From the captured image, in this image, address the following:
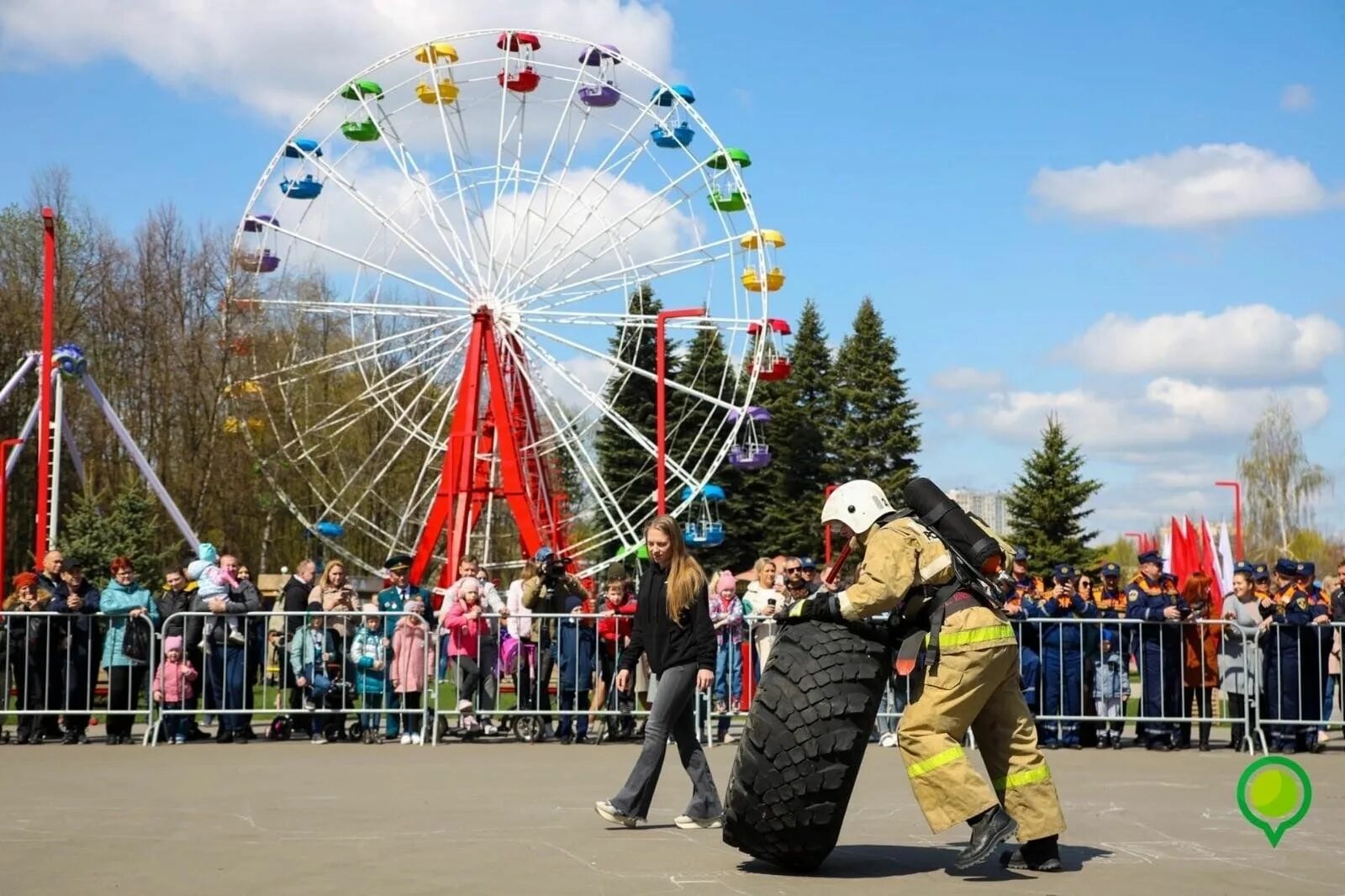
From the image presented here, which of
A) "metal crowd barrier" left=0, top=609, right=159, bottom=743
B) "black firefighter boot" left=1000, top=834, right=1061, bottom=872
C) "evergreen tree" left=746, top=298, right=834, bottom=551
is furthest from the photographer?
"evergreen tree" left=746, top=298, right=834, bottom=551

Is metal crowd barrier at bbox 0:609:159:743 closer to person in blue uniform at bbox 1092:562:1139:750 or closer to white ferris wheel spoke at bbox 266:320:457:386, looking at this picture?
person in blue uniform at bbox 1092:562:1139:750

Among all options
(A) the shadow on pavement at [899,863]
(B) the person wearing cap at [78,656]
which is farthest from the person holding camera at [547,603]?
(A) the shadow on pavement at [899,863]

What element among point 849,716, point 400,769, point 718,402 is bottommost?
point 400,769

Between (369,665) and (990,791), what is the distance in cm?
895

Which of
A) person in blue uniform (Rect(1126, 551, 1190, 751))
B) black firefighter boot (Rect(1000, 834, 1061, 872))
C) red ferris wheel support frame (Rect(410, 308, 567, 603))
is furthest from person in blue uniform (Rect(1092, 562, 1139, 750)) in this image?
red ferris wheel support frame (Rect(410, 308, 567, 603))

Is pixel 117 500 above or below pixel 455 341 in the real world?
below

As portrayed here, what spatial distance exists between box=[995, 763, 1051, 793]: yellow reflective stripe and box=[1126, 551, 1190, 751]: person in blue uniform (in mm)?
7769

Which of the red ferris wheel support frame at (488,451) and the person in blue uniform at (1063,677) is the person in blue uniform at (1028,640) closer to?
the person in blue uniform at (1063,677)

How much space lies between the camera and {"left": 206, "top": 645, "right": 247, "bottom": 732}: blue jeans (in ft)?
49.0

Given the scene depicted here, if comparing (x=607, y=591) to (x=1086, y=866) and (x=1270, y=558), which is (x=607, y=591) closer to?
(x=1086, y=866)

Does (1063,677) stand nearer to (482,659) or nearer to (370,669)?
(482,659)

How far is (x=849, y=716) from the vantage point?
7.09 metres

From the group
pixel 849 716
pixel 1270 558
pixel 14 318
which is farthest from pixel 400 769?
pixel 1270 558

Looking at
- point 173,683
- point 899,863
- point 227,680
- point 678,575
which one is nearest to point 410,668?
point 227,680
